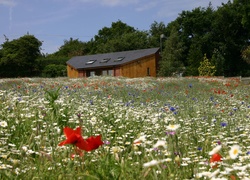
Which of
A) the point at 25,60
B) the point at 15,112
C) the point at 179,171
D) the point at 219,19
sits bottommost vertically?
the point at 179,171

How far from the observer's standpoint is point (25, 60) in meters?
56.9

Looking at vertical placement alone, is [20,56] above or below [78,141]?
above

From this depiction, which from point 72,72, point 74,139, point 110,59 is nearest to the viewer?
point 74,139

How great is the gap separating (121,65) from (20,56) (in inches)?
814

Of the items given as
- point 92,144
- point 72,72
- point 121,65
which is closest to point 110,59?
point 121,65

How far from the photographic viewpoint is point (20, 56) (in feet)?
188

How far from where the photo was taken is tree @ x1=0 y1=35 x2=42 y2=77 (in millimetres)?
56438

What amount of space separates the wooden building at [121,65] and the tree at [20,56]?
8.98 meters

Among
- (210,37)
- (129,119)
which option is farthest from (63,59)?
(129,119)

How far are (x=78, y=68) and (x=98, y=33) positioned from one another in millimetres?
32113

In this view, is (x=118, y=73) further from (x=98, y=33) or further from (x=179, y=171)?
(x=179, y=171)

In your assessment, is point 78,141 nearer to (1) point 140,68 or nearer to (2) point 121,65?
(2) point 121,65

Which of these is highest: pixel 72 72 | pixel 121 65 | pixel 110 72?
pixel 121 65

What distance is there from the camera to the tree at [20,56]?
56438 millimetres
